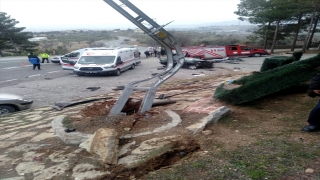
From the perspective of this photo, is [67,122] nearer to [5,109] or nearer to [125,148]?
[125,148]

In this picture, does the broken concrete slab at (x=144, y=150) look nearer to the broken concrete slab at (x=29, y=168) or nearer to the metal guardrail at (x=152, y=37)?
the broken concrete slab at (x=29, y=168)

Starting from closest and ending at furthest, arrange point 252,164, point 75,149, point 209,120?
point 252,164 < point 75,149 < point 209,120

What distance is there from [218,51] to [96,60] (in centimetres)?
1304

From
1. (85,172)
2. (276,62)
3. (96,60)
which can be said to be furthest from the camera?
(96,60)

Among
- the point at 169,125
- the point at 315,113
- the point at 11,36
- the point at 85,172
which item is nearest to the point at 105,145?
the point at 85,172

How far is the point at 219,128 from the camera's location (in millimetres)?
4984

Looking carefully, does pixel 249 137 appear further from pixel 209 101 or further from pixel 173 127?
pixel 209 101

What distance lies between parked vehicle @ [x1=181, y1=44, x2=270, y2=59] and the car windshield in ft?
31.3

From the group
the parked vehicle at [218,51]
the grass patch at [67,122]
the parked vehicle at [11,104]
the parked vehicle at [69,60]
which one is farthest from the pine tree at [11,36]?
the grass patch at [67,122]

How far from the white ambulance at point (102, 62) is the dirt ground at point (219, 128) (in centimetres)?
1071

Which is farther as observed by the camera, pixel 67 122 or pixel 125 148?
pixel 67 122

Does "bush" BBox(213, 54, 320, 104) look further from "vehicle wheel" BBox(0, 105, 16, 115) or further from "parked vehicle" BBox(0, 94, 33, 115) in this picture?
"vehicle wheel" BBox(0, 105, 16, 115)

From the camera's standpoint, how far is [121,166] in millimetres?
3754

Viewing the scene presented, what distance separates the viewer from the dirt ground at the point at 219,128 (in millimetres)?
3589
